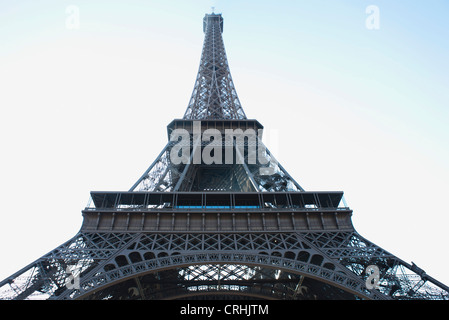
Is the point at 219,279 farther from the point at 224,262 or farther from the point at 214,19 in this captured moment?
the point at 214,19

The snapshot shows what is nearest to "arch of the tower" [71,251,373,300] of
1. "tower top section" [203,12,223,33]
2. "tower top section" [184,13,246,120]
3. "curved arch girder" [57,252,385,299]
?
"curved arch girder" [57,252,385,299]

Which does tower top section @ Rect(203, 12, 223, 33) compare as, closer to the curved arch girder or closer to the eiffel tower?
the eiffel tower

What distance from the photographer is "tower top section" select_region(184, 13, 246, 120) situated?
34812 millimetres

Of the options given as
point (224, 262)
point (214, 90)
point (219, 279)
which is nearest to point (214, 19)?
point (214, 90)

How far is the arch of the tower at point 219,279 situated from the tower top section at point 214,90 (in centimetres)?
1762

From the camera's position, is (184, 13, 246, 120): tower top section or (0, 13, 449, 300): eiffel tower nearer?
(0, 13, 449, 300): eiffel tower

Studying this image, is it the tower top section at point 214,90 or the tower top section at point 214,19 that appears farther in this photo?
the tower top section at point 214,19

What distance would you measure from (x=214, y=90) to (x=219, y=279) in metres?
24.7

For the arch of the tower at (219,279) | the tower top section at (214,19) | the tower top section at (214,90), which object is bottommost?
the arch of the tower at (219,279)

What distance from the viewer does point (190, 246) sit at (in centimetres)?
1855

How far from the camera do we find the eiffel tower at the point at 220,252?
1530cm

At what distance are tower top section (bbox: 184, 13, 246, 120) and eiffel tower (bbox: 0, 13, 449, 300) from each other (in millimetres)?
9904

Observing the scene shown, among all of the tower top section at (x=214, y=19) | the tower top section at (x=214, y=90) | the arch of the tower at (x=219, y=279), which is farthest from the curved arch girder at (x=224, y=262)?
the tower top section at (x=214, y=19)

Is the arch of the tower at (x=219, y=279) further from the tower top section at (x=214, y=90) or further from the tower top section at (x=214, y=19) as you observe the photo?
the tower top section at (x=214, y=19)
